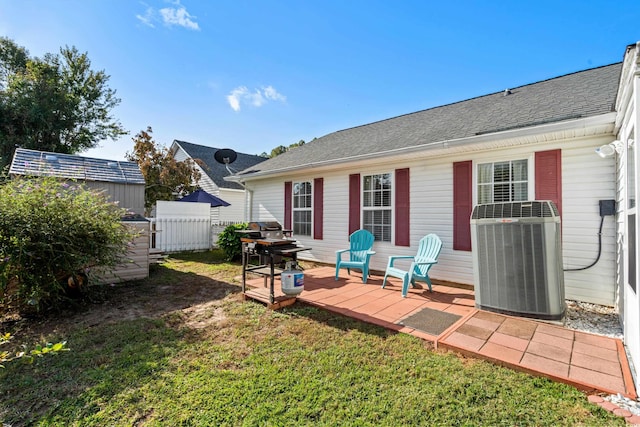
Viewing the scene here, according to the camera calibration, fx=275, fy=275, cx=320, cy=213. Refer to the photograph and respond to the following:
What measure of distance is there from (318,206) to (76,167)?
588 cm

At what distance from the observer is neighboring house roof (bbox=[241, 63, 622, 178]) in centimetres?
414

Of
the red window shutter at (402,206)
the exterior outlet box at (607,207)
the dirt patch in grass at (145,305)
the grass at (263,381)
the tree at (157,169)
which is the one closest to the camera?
the grass at (263,381)

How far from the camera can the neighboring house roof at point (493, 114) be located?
414cm

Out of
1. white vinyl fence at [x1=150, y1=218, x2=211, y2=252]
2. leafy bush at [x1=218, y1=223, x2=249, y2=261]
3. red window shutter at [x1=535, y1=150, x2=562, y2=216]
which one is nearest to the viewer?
red window shutter at [x1=535, y1=150, x2=562, y2=216]

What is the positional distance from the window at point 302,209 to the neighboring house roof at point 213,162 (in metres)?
7.08


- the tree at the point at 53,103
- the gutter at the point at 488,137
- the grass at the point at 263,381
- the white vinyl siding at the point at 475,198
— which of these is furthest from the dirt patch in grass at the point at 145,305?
the tree at the point at 53,103

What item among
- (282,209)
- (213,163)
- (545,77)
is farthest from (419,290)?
(213,163)

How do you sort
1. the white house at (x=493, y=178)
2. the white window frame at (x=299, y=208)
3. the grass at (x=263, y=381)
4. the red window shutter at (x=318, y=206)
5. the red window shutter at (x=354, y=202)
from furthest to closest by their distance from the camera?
the white window frame at (x=299, y=208) < the red window shutter at (x=318, y=206) < the red window shutter at (x=354, y=202) < the white house at (x=493, y=178) < the grass at (x=263, y=381)

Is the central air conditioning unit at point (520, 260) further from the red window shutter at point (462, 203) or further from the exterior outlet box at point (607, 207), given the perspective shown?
the red window shutter at point (462, 203)

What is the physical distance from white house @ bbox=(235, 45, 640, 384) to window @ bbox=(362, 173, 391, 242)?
2 centimetres

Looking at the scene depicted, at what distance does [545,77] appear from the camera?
6.29m

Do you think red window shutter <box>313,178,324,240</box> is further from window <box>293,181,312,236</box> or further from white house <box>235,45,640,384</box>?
window <box>293,181,312,236</box>

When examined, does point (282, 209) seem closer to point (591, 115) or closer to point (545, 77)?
point (591, 115)

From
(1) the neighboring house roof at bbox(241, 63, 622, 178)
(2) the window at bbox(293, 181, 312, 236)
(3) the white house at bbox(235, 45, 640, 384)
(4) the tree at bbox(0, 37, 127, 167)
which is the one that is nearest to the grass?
(3) the white house at bbox(235, 45, 640, 384)
